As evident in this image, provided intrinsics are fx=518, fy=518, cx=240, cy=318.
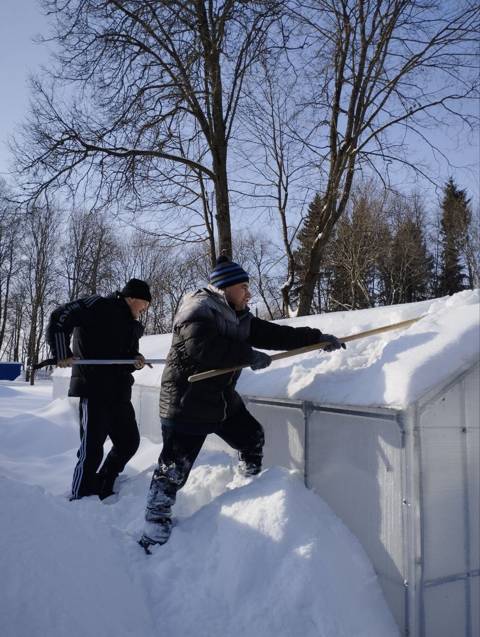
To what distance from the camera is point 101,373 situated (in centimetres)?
429

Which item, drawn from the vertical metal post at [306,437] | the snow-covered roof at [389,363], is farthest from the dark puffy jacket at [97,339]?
the vertical metal post at [306,437]

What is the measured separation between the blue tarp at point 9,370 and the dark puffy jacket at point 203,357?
26.3m

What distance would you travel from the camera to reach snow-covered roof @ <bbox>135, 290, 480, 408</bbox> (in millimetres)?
2752

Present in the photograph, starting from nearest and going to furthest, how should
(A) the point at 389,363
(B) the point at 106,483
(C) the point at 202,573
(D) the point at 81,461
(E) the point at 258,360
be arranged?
(C) the point at 202,573 → (A) the point at 389,363 → (E) the point at 258,360 → (D) the point at 81,461 → (B) the point at 106,483

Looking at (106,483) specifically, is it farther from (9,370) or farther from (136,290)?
(9,370)

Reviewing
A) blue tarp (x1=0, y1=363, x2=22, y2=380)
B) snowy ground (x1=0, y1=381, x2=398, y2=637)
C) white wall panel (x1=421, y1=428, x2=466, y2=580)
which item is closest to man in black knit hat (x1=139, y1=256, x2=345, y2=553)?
snowy ground (x1=0, y1=381, x2=398, y2=637)

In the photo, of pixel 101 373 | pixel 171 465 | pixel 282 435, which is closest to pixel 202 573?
pixel 171 465

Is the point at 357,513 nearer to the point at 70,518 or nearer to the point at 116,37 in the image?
the point at 70,518

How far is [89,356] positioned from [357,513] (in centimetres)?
257

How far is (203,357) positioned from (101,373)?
154 cm

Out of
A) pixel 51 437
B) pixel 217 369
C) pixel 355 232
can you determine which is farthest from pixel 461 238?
pixel 217 369

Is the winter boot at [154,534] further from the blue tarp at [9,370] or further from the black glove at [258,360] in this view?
the blue tarp at [9,370]

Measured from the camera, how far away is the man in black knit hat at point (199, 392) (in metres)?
3.12

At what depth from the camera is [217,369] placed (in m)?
3.20
